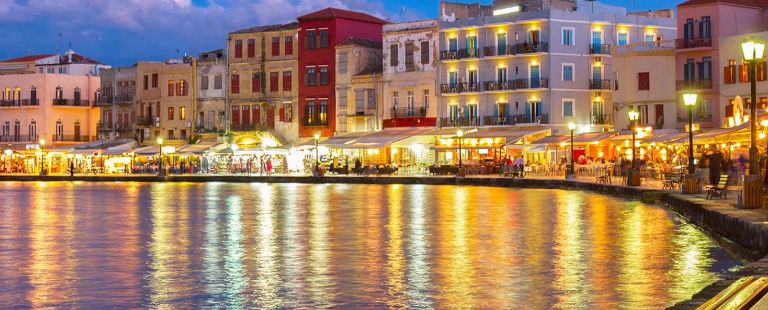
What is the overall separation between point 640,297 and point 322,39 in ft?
191

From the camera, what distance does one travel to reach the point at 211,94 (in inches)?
3022

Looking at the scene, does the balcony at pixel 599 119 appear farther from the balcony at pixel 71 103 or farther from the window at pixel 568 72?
the balcony at pixel 71 103

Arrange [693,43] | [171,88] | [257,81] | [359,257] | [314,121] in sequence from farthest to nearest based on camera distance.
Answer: [171,88]
[257,81]
[314,121]
[693,43]
[359,257]

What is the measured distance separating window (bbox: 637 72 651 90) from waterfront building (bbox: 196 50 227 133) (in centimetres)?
2937

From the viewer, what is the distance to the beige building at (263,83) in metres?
73.4

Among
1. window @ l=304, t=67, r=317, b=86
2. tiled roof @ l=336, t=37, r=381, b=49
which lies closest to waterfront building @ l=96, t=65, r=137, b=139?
window @ l=304, t=67, r=317, b=86

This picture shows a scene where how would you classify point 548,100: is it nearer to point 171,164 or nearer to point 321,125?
point 321,125

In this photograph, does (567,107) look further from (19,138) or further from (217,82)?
(19,138)

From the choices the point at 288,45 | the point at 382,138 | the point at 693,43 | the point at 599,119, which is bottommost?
the point at 382,138

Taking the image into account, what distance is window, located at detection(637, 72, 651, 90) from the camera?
57.0 meters

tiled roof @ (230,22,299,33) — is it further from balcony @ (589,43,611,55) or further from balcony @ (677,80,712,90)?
balcony @ (677,80,712,90)

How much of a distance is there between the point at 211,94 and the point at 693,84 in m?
33.8

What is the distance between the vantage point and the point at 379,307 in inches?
548

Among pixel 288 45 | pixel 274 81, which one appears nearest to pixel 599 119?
pixel 288 45
